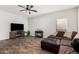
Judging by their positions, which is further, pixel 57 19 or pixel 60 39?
pixel 60 39

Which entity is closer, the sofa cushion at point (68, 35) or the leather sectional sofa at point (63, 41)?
the leather sectional sofa at point (63, 41)

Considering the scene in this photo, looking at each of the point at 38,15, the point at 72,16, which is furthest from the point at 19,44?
the point at 72,16

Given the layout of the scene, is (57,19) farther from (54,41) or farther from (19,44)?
(19,44)

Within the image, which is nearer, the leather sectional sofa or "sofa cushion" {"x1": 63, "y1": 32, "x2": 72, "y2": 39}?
the leather sectional sofa

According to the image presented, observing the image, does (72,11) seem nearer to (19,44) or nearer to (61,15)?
(61,15)

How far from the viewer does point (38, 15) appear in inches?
72.5

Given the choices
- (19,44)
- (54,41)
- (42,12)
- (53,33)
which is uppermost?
(42,12)

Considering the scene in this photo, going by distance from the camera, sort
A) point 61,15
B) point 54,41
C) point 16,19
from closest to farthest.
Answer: point 61,15, point 16,19, point 54,41

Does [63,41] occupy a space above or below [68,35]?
below

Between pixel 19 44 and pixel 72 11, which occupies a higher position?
pixel 72 11
